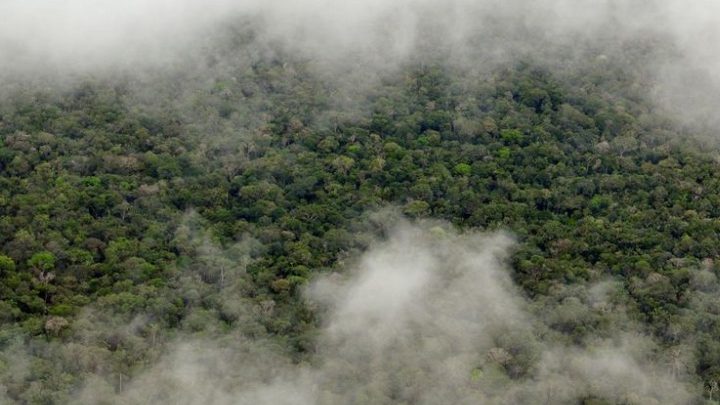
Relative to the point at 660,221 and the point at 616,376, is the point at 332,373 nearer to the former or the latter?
the point at 616,376

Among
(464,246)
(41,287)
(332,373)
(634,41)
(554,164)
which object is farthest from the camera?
(634,41)

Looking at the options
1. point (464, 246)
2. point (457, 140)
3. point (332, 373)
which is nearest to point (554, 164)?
point (457, 140)

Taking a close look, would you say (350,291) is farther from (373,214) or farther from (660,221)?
(660,221)

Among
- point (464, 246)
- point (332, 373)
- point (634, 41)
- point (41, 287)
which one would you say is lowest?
point (332, 373)

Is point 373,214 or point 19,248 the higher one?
Answer: point 373,214

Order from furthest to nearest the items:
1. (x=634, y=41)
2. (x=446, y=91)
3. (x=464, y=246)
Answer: (x=634, y=41), (x=446, y=91), (x=464, y=246)

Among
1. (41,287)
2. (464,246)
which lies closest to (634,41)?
(464,246)

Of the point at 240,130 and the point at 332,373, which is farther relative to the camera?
the point at 240,130
